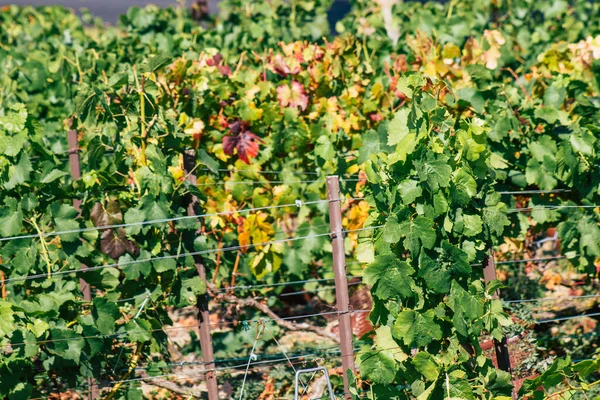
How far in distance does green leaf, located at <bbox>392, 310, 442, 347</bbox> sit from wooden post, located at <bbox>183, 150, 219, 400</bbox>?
103cm

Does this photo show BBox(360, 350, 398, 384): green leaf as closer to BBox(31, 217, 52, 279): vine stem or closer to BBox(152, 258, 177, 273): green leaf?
BBox(152, 258, 177, 273): green leaf

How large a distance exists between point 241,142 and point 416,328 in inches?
85.1

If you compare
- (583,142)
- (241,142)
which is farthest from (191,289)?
(583,142)

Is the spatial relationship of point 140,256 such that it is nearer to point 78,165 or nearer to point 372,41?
point 78,165

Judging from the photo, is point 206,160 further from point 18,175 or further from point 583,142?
point 583,142

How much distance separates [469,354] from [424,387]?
0.27 m

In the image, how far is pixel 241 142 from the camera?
520 centimetres

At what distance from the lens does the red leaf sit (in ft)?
16.9

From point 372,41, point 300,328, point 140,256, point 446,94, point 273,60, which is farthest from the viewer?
point 372,41

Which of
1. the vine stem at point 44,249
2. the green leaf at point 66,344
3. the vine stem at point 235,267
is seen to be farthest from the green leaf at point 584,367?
the vine stem at point 44,249

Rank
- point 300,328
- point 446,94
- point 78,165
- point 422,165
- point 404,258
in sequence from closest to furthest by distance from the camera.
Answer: point 422,165 < point 404,258 < point 78,165 < point 446,94 < point 300,328

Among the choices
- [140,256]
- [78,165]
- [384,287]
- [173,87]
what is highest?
[173,87]

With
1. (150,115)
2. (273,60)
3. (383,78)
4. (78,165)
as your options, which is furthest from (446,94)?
(78,165)

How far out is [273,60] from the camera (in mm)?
5668
